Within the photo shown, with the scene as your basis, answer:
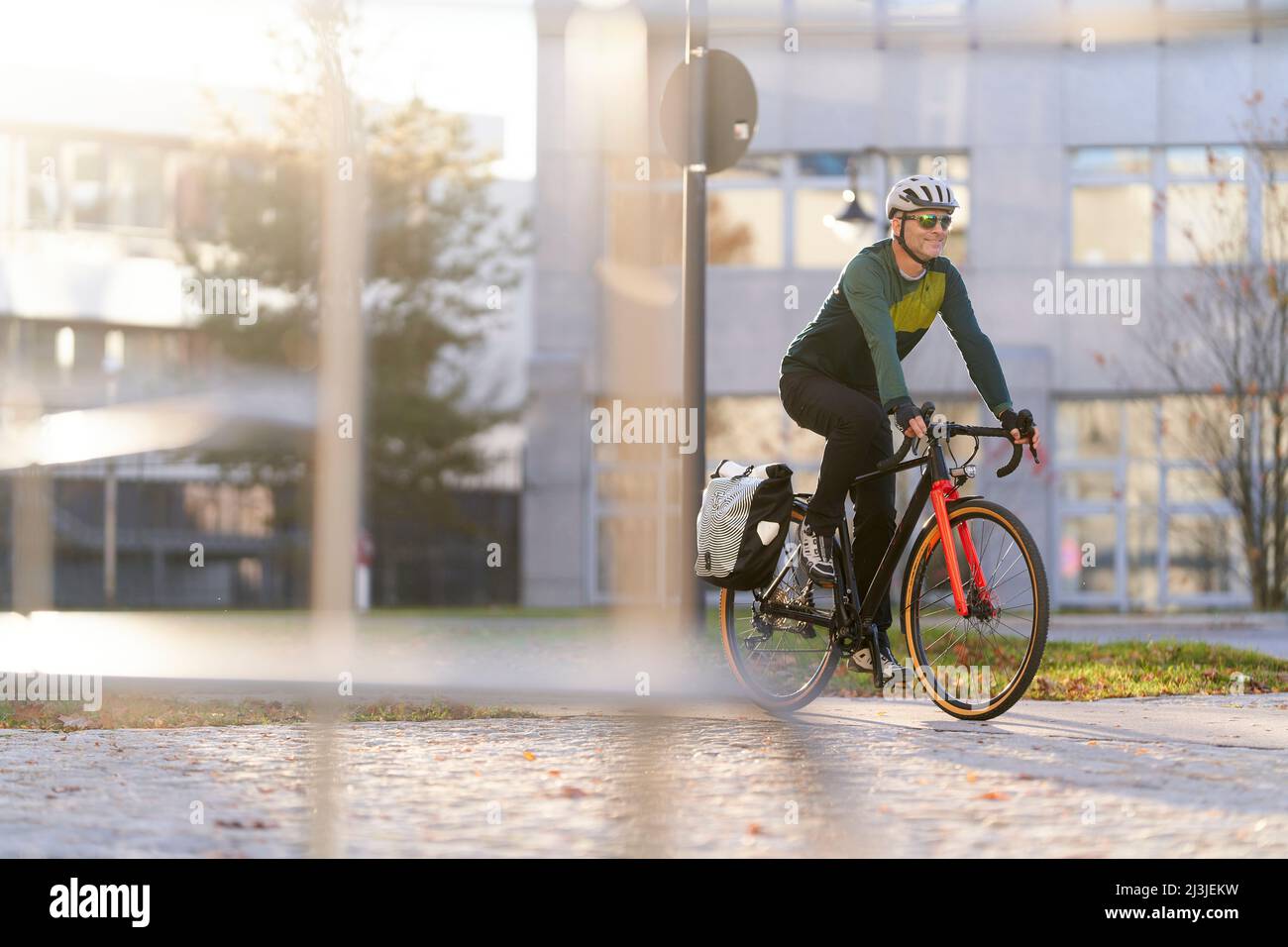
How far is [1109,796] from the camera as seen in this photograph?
4.60 m

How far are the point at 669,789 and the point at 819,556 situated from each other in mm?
1812

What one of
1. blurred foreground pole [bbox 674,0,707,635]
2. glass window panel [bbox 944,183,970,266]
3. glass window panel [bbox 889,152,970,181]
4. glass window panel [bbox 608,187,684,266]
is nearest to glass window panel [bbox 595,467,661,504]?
glass window panel [bbox 608,187,684,266]

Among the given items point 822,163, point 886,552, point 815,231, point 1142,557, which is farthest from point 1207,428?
point 886,552

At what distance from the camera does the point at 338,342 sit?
25047 millimetres

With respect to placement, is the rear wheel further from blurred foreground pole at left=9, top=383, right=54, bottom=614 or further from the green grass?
blurred foreground pole at left=9, top=383, right=54, bottom=614

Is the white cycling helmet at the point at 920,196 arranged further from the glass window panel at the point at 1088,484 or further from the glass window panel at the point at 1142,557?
the glass window panel at the point at 1142,557

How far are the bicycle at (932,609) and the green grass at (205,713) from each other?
0.97 m

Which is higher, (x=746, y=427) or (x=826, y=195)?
(x=826, y=195)

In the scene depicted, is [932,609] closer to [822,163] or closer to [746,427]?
[746,427]

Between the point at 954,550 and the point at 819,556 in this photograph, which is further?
the point at 819,556

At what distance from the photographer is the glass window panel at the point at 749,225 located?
24.1 meters

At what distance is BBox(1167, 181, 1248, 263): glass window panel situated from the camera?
1967 cm
